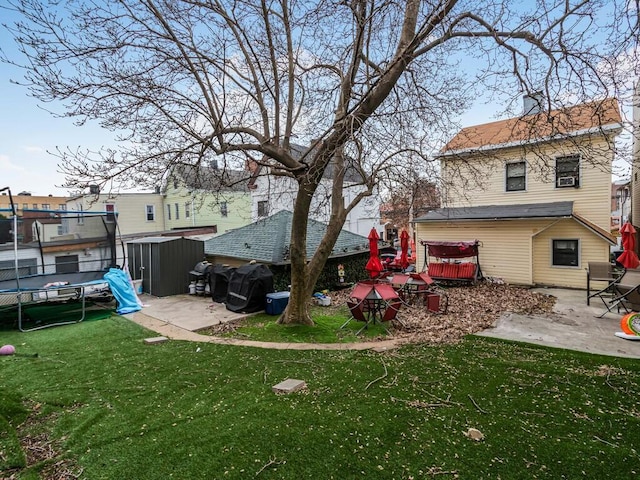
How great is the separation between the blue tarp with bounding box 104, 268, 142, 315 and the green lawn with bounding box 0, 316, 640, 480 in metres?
3.78

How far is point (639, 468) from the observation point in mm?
2680

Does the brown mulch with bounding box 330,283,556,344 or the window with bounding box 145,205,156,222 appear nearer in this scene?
the brown mulch with bounding box 330,283,556,344

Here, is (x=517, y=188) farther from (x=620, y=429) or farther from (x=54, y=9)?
(x=54, y=9)

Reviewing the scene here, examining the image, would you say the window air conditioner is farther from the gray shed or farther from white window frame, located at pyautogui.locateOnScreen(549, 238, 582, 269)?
the gray shed

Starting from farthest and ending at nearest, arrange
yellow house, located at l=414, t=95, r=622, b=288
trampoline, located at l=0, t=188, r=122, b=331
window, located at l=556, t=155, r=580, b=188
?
1. window, located at l=556, t=155, r=580, b=188
2. yellow house, located at l=414, t=95, r=622, b=288
3. trampoline, located at l=0, t=188, r=122, b=331

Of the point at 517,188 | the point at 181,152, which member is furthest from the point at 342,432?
the point at 517,188

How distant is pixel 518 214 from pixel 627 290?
16.1ft

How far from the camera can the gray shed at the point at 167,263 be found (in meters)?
11.9

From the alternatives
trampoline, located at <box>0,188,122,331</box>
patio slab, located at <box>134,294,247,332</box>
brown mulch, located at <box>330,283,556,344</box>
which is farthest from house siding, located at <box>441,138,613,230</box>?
trampoline, located at <box>0,188,122,331</box>

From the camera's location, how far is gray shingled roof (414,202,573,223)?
11648mm

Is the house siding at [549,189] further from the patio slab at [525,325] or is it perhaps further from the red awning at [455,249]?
the patio slab at [525,325]

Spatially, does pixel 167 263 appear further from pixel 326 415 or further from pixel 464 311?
pixel 326 415

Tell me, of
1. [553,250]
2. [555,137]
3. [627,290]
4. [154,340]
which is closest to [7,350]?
[154,340]

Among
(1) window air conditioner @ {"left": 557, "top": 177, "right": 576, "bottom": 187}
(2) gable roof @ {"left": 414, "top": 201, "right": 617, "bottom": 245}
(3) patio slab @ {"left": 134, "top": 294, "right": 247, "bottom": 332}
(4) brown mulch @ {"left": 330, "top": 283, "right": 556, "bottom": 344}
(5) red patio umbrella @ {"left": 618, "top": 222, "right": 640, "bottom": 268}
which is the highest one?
(1) window air conditioner @ {"left": 557, "top": 177, "right": 576, "bottom": 187}
